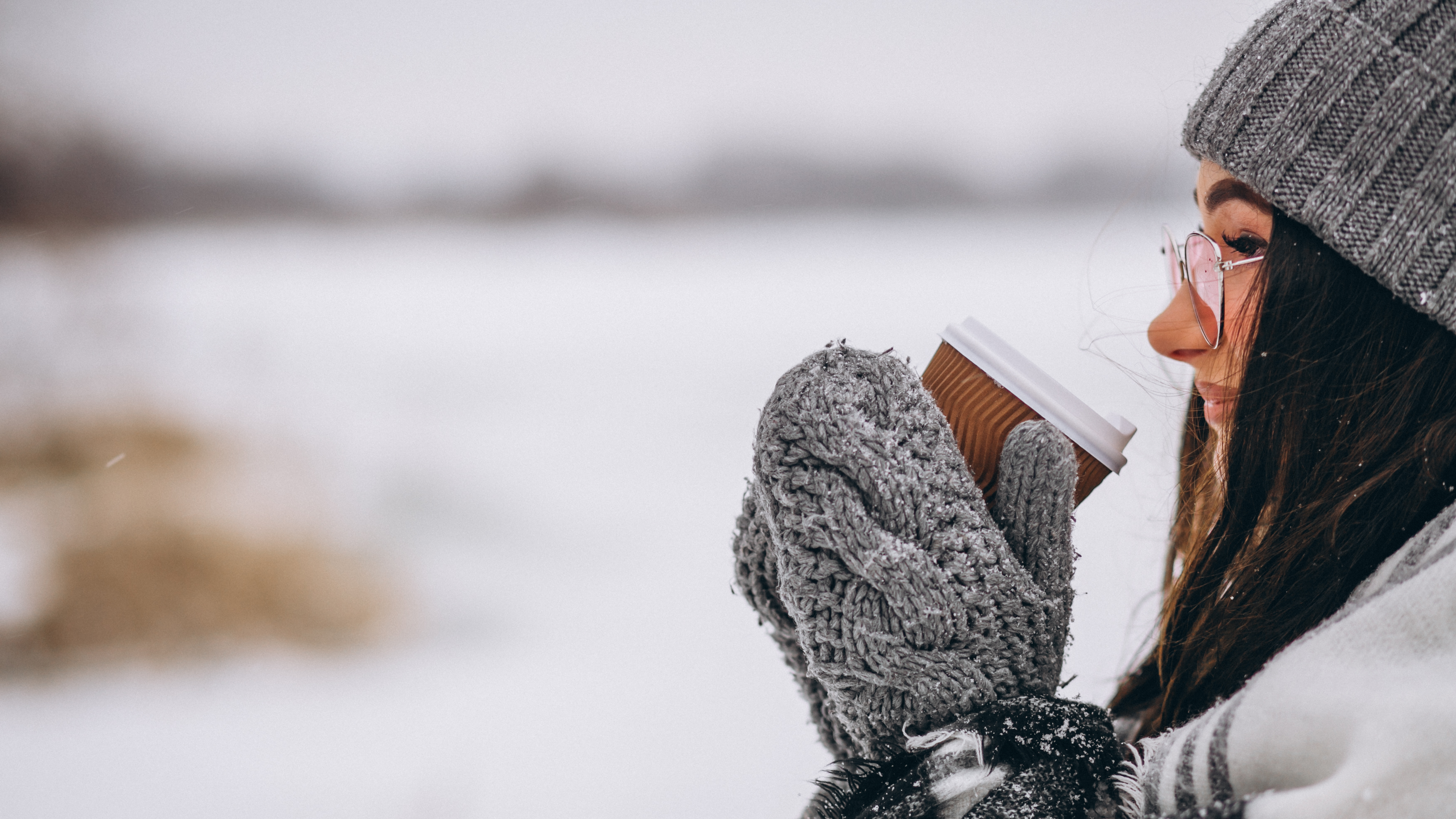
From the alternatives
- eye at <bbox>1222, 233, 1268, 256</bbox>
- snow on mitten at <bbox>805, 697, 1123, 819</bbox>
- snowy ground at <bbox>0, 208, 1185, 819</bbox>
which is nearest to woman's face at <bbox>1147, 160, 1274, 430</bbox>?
eye at <bbox>1222, 233, 1268, 256</bbox>

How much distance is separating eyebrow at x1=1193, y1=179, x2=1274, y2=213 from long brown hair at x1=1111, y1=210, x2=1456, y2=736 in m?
0.01

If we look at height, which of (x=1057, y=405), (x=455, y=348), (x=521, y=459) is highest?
(x=455, y=348)

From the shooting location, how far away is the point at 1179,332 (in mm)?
538

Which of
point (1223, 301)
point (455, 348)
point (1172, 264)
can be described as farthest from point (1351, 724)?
point (455, 348)

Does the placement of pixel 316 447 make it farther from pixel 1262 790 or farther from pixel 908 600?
pixel 1262 790

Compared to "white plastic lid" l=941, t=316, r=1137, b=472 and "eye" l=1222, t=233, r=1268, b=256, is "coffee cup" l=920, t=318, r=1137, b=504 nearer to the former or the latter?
"white plastic lid" l=941, t=316, r=1137, b=472

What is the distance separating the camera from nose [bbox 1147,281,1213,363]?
0.53 metres

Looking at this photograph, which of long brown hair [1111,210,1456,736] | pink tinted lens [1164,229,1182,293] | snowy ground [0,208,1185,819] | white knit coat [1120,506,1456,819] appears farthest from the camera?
snowy ground [0,208,1185,819]

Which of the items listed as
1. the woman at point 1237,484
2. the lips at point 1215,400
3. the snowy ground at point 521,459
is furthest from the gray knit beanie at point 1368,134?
the snowy ground at point 521,459

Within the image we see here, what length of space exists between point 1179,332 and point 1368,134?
0.16 metres

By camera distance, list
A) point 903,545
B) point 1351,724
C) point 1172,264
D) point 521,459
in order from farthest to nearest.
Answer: point 521,459 < point 1172,264 < point 903,545 < point 1351,724

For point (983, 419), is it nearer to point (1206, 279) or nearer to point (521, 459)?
point (1206, 279)

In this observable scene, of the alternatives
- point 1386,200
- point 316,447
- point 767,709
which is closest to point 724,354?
point 767,709

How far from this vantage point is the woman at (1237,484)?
0.41 m
